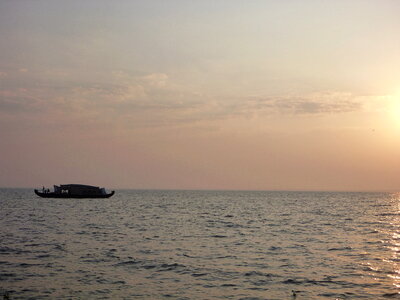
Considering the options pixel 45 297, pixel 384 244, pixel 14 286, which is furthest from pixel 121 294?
pixel 384 244

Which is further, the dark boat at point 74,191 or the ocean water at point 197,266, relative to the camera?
the dark boat at point 74,191

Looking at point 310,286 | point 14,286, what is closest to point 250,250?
point 310,286

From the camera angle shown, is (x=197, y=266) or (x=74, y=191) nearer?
(x=197, y=266)

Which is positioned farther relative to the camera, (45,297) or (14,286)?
(14,286)

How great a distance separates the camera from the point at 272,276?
23453mm

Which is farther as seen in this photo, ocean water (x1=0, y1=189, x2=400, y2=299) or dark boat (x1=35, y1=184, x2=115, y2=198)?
dark boat (x1=35, y1=184, x2=115, y2=198)

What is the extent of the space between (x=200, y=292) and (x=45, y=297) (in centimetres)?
754

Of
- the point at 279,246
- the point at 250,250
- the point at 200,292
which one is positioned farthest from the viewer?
the point at 279,246

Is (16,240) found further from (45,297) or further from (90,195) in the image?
(90,195)

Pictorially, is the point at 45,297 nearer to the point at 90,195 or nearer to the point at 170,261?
the point at 170,261

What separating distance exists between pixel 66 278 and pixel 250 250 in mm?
15375

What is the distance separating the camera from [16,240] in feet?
121

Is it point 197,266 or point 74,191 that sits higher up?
point 197,266

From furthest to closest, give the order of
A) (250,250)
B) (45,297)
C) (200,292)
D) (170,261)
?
(250,250)
(170,261)
(200,292)
(45,297)
